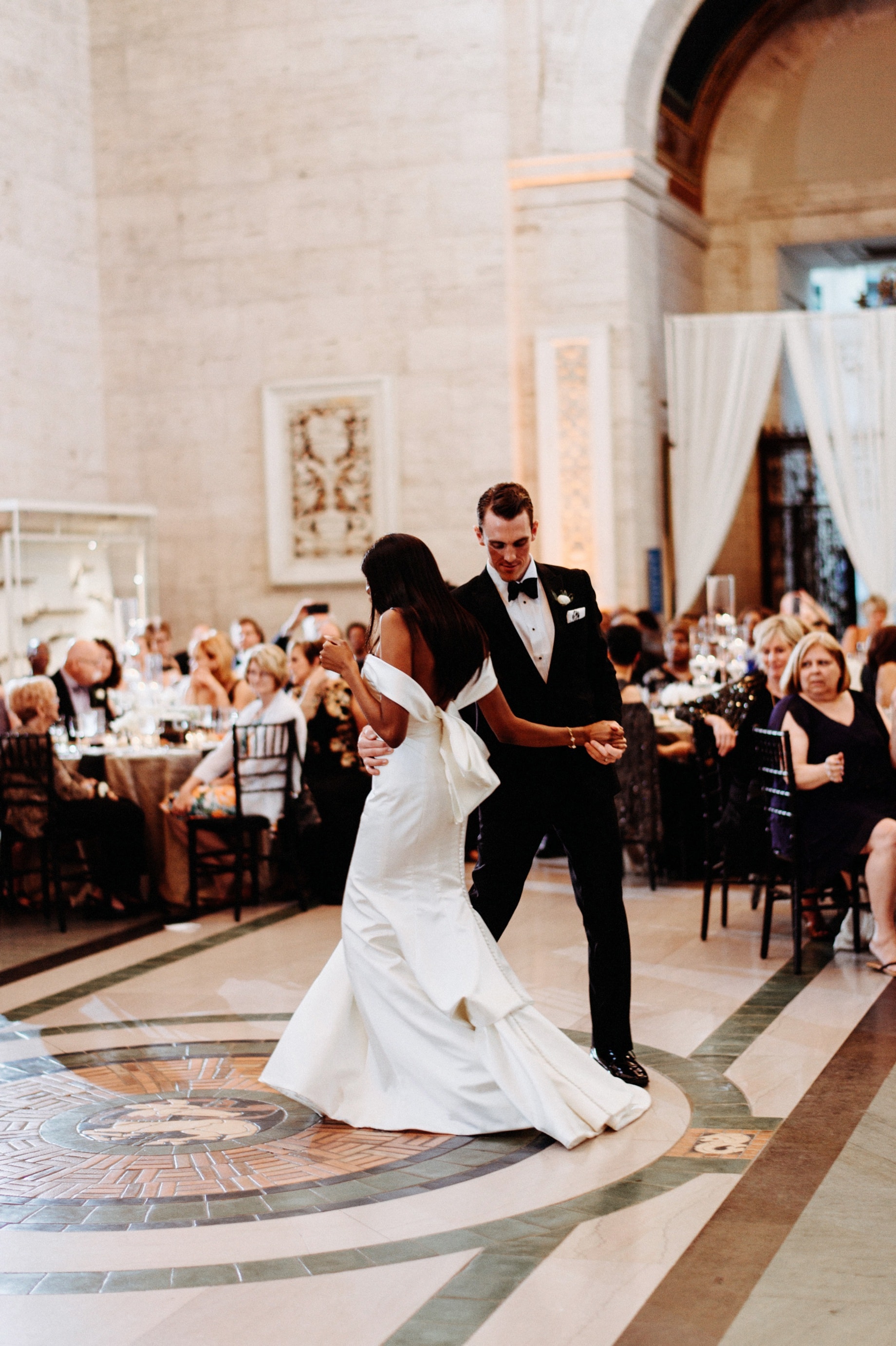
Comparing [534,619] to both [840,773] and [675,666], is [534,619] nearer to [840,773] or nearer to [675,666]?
[840,773]

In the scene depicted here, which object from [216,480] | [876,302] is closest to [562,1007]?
[216,480]

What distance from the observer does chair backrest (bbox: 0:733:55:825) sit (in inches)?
316

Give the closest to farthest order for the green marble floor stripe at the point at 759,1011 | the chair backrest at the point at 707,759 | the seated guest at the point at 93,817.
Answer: the green marble floor stripe at the point at 759,1011 → the chair backrest at the point at 707,759 → the seated guest at the point at 93,817

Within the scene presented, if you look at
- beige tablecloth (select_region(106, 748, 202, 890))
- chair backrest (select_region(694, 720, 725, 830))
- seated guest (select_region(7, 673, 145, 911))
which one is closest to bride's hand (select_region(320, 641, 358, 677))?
chair backrest (select_region(694, 720, 725, 830))

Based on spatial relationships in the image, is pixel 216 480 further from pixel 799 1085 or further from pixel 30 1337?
pixel 30 1337

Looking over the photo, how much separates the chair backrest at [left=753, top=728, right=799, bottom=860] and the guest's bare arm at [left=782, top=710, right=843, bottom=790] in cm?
5

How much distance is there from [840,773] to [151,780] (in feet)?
12.5

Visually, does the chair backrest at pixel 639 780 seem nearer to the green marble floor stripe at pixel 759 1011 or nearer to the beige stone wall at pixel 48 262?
the green marble floor stripe at pixel 759 1011

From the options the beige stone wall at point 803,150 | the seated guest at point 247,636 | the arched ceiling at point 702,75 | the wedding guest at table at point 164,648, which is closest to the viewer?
the wedding guest at table at point 164,648

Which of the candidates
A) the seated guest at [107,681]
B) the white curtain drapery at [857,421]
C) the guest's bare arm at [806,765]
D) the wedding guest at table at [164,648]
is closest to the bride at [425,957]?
the guest's bare arm at [806,765]

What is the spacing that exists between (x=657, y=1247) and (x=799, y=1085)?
1333 mm

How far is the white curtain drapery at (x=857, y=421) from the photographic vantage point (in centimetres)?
1453

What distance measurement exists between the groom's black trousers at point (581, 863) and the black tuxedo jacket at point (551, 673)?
42 millimetres

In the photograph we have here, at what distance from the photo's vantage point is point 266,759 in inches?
328
